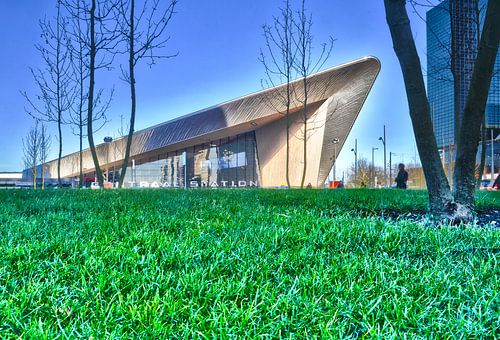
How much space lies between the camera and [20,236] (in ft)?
8.74

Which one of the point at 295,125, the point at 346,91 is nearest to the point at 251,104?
the point at 295,125

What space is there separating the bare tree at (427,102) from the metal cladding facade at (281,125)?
26.9 meters

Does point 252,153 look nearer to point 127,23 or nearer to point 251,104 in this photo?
point 251,104

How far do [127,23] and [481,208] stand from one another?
10.6 meters

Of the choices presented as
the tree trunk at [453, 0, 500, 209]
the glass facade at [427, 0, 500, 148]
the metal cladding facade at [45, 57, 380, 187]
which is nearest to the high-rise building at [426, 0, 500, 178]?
the glass facade at [427, 0, 500, 148]

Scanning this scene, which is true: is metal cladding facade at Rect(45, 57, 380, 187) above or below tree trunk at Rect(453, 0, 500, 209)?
above

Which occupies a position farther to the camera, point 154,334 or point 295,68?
point 295,68

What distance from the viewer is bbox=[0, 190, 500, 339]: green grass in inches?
53.6

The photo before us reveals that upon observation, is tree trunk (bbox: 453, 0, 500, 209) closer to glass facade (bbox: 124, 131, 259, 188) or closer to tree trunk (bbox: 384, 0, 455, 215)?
tree trunk (bbox: 384, 0, 455, 215)

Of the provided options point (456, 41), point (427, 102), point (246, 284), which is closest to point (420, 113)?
point (427, 102)

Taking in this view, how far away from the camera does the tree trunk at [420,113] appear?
14.4 ft

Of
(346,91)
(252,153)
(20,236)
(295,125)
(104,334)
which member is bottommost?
(104,334)

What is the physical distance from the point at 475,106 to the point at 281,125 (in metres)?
32.5

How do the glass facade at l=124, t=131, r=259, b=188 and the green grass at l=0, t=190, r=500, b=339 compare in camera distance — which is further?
the glass facade at l=124, t=131, r=259, b=188
